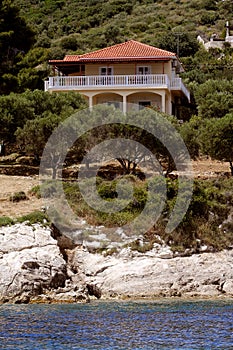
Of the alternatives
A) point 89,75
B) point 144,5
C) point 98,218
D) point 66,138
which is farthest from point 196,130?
point 144,5

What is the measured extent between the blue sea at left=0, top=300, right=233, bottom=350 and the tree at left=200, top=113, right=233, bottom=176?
11753 millimetres

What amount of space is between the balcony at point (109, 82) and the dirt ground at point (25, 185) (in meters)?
6.38

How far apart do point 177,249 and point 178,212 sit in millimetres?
2015

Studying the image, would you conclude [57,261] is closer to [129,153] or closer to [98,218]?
[98,218]

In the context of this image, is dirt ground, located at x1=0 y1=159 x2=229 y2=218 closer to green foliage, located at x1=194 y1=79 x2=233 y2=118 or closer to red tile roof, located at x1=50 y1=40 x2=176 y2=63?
green foliage, located at x1=194 y1=79 x2=233 y2=118

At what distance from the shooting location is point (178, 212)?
29188mm

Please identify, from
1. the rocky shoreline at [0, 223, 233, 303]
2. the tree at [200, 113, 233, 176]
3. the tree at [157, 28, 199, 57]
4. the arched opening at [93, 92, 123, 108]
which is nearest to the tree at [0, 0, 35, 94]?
the arched opening at [93, 92, 123, 108]

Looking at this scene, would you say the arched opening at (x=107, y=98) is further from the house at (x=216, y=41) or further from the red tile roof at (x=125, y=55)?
the house at (x=216, y=41)

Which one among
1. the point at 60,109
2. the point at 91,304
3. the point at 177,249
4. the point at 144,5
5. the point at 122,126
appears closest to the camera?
the point at 91,304

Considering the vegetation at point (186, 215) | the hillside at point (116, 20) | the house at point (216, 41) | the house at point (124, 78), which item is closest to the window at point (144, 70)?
the house at point (124, 78)

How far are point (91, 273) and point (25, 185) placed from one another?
7870mm

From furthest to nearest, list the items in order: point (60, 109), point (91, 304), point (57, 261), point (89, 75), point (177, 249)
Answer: point (89, 75) → point (60, 109) → point (177, 249) → point (57, 261) → point (91, 304)

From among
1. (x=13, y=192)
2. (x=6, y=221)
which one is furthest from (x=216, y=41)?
(x=6, y=221)

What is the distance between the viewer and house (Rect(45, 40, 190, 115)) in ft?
145
